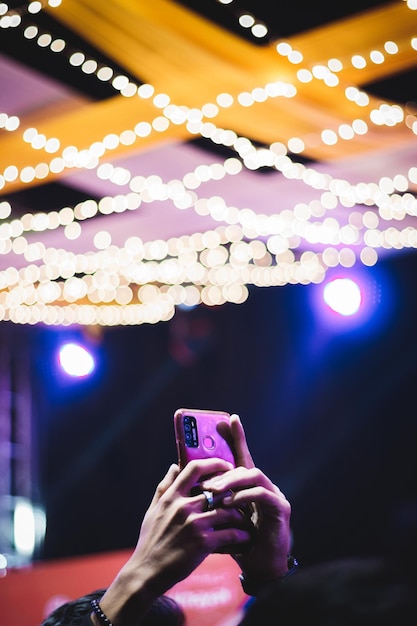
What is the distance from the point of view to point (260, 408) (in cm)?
762

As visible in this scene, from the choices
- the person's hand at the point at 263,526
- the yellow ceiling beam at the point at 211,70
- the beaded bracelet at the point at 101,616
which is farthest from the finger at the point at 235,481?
the yellow ceiling beam at the point at 211,70

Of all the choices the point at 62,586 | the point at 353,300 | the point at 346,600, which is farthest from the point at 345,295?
the point at 346,600

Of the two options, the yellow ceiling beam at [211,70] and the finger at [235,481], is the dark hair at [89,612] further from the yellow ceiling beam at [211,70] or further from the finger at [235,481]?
the yellow ceiling beam at [211,70]

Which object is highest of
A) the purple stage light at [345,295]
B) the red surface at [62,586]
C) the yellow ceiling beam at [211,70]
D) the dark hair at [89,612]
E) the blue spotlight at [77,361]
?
the yellow ceiling beam at [211,70]

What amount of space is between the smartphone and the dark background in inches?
225

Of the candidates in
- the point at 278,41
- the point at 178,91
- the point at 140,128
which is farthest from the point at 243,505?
the point at 140,128

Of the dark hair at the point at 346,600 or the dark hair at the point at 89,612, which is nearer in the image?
the dark hair at the point at 346,600

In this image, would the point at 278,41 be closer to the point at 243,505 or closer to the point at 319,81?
the point at 319,81

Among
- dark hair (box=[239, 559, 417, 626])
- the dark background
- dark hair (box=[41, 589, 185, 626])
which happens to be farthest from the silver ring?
the dark background

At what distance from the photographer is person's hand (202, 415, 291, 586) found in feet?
3.55

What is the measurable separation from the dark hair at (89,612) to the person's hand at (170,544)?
0.19 meters

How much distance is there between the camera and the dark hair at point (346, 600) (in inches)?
19.0

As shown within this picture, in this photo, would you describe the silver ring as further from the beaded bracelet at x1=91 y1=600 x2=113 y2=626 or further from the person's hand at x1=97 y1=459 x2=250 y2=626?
the beaded bracelet at x1=91 y1=600 x2=113 y2=626

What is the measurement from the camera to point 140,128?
123 inches
